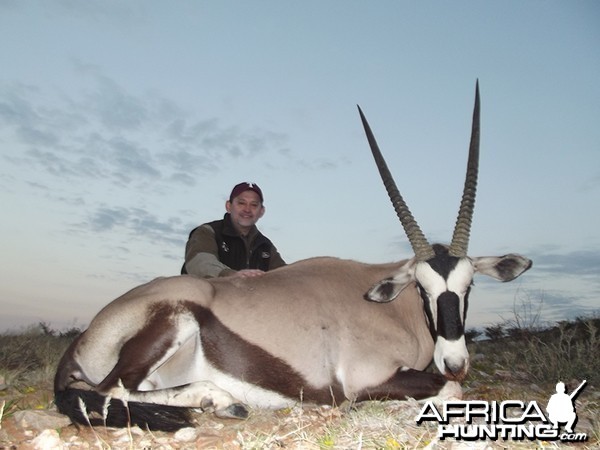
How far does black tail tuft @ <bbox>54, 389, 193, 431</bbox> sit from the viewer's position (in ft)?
12.6

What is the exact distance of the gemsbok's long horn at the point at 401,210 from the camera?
5.50 m

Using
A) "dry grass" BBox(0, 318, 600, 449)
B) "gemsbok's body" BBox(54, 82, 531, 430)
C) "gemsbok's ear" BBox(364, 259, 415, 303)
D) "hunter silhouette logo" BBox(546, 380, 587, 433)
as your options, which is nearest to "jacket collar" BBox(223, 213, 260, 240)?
"gemsbok's body" BBox(54, 82, 531, 430)

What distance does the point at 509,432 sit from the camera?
11.9ft

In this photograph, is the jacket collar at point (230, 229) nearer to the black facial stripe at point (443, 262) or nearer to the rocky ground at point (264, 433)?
the black facial stripe at point (443, 262)

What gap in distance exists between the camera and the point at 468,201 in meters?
5.86

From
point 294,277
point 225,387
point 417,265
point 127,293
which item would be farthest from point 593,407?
point 127,293

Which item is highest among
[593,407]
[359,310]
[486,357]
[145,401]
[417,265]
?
[417,265]

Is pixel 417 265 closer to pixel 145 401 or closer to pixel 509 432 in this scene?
pixel 509 432

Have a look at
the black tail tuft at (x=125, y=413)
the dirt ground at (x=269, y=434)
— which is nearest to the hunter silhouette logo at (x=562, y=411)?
the dirt ground at (x=269, y=434)

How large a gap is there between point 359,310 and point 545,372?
3610mm

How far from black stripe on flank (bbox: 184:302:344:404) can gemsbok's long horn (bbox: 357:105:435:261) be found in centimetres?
157

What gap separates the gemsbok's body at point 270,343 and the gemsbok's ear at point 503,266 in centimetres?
18

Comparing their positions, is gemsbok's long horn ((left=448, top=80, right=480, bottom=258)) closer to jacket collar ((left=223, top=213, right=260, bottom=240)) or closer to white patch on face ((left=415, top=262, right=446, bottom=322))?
white patch on face ((left=415, top=262, right=446, bottom=322))

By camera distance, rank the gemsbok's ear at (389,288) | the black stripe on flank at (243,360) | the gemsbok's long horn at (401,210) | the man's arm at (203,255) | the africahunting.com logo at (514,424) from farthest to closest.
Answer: the man's arm at (203,255)
the gemsbok's long horn at (401,210)
the gemsbok's ear at (389,288)
the black stripe on flank at (243,360)
the africahunting.com logo at (514,424)
